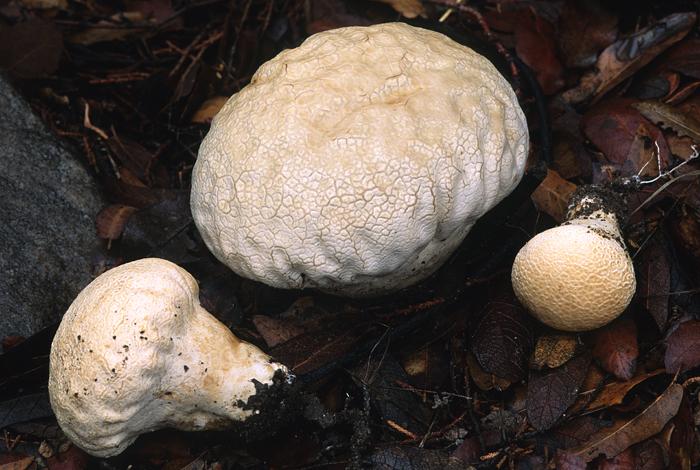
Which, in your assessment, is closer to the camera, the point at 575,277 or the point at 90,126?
the point at 575,277

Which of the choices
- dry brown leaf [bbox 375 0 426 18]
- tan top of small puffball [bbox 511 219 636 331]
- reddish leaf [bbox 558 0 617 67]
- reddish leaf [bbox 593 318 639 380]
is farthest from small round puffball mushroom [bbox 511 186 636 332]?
dry brown leaf [bbox 375 0 426 18]

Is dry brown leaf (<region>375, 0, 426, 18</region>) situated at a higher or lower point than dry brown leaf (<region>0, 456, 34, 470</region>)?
higher

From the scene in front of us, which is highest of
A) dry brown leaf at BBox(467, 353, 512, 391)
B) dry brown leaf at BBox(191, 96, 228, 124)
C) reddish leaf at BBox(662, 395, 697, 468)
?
dry brown leaf at BBox(191, 96, 228, 124)

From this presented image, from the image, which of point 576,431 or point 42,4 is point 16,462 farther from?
point 42,4

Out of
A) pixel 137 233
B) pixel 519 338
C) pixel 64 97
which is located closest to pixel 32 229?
pixel 137 233

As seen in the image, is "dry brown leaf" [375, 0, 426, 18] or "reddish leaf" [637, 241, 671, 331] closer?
"reddish leaf" [637, 241, 671, 331]

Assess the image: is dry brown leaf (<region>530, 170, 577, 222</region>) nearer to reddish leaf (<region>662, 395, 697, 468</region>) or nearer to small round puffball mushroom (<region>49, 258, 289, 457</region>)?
reddish leaf (<region>662, 395, 697, 468</region>)

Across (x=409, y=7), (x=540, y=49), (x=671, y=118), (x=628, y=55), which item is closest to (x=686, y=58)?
(x=628, y=55)

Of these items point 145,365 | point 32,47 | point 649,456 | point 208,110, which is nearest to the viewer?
point 145,365
